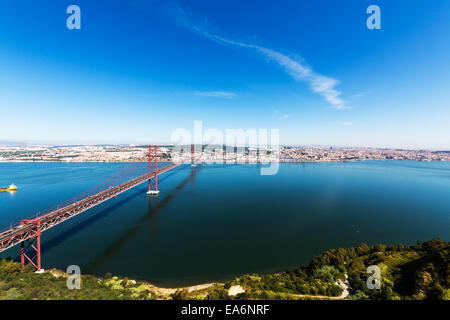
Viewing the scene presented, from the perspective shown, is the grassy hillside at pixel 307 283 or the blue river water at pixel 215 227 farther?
the blue river water at pixel 215 227

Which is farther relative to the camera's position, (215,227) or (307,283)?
(215,227)

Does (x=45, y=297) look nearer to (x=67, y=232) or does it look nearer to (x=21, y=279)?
(x=21, y=279)

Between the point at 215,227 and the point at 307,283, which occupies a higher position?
the point at 307,283

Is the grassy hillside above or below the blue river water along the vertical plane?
above

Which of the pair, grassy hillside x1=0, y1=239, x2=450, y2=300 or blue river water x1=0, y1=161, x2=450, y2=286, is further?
blue river water x1=0, y1=161, x2=450, y2=286

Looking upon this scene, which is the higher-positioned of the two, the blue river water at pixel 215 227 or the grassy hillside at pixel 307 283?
the grassy hillside at pixel 307 283
